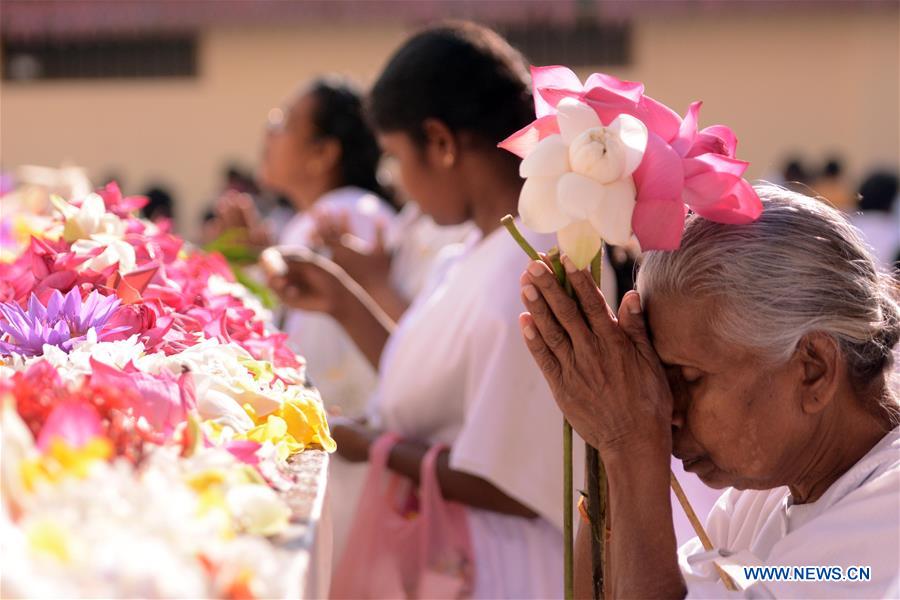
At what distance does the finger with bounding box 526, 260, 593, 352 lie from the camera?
1.68 metres

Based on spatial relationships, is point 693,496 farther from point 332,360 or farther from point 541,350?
point 332,360

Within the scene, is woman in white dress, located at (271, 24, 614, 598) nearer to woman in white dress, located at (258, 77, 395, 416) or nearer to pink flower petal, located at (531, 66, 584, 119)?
pink flower petal, located at (531, 66, 584, 119)

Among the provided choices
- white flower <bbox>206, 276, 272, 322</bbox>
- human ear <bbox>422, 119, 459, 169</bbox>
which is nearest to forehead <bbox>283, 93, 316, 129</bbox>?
human ear <bbox>422, 119, 459, 169</bbox>

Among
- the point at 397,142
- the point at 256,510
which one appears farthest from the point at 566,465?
the point at 397,142

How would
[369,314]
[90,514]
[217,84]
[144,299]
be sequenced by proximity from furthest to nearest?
[217,84] < [369,314] < [144,299] < [90,514]

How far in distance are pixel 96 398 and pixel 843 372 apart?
44.6 inches

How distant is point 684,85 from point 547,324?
37.6 ft

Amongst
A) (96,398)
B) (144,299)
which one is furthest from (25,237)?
(96,398)

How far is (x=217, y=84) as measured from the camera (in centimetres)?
1293

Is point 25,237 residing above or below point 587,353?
below

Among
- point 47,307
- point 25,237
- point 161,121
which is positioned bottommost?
point 161,121

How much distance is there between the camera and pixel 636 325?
1784mm

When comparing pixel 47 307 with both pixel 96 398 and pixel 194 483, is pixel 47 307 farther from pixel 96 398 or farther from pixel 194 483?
pixel 194 483

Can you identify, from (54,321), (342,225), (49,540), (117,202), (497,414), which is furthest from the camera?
(342,225)
